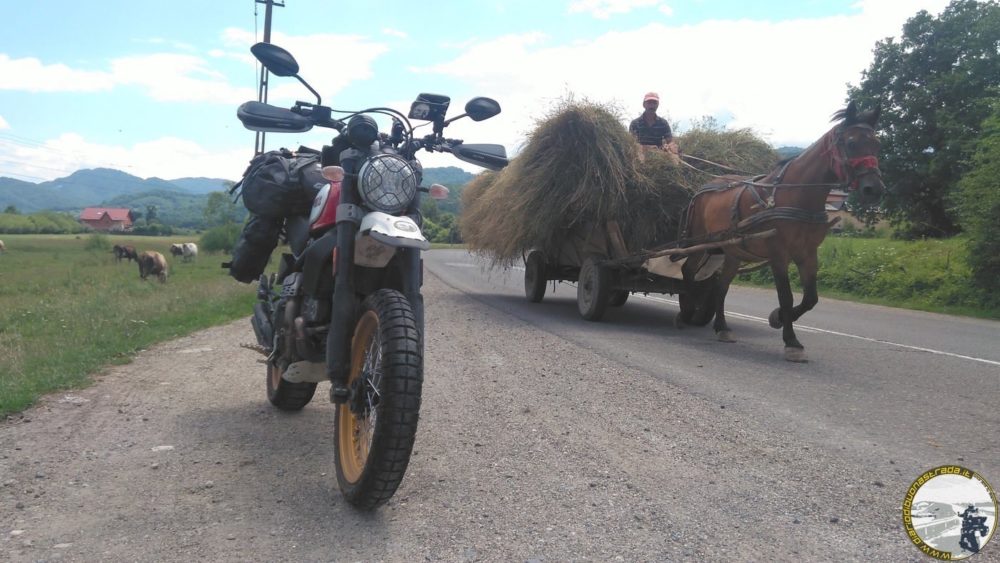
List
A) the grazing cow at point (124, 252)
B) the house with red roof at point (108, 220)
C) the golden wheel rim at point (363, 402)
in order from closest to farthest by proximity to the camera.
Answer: the golden wheel rim at point (363, 402) < the grazing cow at point (124, 252) < the house with red roof at point (108, 220)

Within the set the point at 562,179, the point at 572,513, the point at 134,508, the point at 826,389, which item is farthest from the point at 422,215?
the point at 562,179

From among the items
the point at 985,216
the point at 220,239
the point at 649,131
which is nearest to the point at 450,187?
the point at 649,131

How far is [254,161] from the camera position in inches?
191

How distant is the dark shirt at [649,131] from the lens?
10555 millimetres

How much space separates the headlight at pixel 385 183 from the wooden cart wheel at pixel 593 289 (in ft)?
21.4

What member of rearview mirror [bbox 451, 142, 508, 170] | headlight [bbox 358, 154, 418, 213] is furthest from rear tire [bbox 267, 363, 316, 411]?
headlight [bbox 358, 154, 418, 213]

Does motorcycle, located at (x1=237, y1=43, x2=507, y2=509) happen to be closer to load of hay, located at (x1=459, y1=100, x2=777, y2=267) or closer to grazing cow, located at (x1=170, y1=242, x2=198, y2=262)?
load of hay, located at (x1=459, y1=100, x2=777, y2=267)

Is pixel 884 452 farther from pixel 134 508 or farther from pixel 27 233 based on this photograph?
pixel 27 233

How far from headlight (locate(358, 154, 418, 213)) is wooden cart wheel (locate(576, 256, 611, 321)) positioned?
21.4ft

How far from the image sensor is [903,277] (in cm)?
1702

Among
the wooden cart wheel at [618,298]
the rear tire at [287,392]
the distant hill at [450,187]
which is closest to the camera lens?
the distant hill at [450,187]

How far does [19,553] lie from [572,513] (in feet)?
7.18

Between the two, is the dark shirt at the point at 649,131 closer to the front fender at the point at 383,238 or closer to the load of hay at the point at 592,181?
the load of hay at the point at 592,181

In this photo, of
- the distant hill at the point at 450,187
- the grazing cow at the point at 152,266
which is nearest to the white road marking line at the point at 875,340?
the distant hill at the point at 450,187
